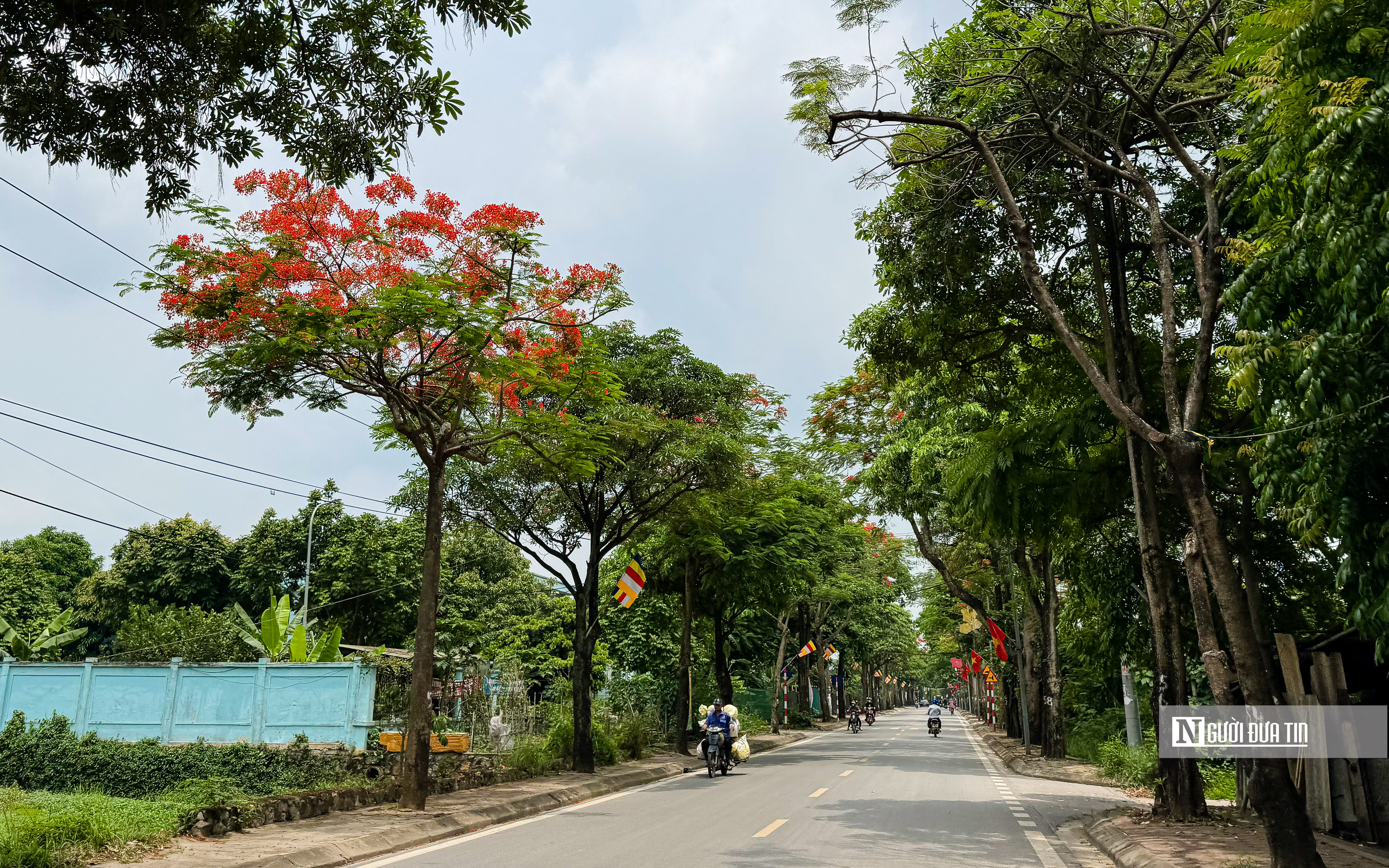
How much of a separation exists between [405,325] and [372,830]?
235 inches

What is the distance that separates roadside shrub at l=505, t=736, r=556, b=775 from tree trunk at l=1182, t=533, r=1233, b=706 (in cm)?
1237

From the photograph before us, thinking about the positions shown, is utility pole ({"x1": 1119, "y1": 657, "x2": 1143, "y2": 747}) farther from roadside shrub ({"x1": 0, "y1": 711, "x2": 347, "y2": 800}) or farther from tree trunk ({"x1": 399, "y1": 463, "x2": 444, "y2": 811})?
roadside shrub ({"x1": 0, "y1": 711, "x2": 347, "y2": 800})

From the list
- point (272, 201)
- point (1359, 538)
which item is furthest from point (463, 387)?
point (1359, 538)

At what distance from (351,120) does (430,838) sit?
7.97 m

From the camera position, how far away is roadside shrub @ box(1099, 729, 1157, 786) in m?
16.3

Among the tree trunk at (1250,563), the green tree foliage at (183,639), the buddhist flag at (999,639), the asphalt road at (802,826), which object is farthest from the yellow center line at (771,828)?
the buddhist flag at (999,639)

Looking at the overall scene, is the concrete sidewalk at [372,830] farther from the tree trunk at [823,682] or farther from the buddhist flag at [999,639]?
the tree trunk at [823,682]

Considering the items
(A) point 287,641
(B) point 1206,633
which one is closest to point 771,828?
(B) point 1206,633

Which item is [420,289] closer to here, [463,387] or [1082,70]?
[463,387]

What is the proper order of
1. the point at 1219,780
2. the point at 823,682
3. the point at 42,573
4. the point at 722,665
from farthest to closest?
the point at 823,682
the point at 42,573
the point at 722,665
the point at 1219,780

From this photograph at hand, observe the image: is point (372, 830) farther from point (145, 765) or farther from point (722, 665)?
point (722, 665)

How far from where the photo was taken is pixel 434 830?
10898 millimetres

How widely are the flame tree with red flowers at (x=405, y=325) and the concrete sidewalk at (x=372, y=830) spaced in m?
0.85

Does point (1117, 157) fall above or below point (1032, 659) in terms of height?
above
